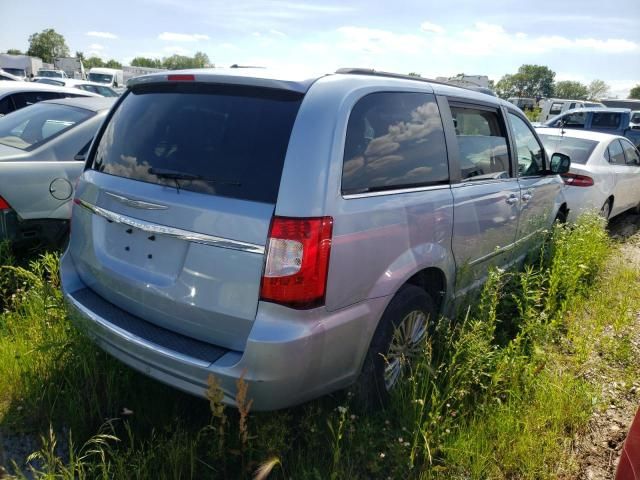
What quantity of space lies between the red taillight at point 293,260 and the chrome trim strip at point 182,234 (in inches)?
3.0

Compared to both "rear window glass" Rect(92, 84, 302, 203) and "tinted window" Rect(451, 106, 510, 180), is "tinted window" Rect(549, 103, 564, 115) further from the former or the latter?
"rear window glass" Rect(92, 84, 302, 203)

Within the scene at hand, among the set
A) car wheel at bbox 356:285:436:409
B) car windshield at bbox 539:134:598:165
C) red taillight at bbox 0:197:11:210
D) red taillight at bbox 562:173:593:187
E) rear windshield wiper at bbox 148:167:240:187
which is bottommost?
car wheel at bbox 356:285:436:409

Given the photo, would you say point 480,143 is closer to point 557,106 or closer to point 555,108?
point 555,108

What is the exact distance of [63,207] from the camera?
163 inches

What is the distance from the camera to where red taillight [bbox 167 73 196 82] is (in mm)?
2537

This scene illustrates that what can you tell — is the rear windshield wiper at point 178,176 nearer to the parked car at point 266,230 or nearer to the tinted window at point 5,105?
the parked car at point 266,230

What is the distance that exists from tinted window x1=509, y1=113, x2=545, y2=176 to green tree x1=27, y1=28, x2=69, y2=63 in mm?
111881

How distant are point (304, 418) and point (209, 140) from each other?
5.13 feet

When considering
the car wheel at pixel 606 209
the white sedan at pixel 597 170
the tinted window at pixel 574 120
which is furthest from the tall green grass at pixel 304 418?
the tinted window at pixel 574 120

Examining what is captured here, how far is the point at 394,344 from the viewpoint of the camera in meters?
2.80

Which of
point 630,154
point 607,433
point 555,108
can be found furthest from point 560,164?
point 555,108

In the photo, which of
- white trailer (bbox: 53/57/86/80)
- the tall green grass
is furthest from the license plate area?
white trailer (bbox: 53/57/86/80)

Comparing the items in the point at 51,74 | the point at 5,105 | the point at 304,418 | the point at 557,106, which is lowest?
the point at 304,418

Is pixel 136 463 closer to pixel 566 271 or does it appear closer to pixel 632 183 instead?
pixel 566 271
